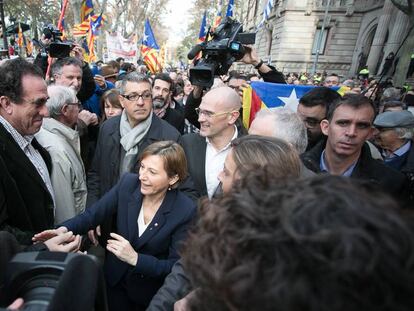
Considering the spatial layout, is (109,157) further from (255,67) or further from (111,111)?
(255,67)

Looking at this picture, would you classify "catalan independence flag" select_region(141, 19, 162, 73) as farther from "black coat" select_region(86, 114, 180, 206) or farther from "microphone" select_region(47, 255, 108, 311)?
"microphone" select_region(47, 255, 108, 311)

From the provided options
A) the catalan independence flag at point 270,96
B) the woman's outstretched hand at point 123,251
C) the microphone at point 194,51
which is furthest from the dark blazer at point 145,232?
the catalan independence flag at point 270,96

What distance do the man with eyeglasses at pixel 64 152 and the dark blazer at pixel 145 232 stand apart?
382mm

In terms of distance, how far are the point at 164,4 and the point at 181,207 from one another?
38756mm

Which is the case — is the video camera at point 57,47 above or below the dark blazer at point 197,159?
above

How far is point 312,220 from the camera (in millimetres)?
503

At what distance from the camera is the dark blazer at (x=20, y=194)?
5.23ft

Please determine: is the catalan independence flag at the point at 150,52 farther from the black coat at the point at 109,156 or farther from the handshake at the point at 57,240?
the handshake at the point at 57,240

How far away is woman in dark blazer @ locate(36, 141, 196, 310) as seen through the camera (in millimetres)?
1827

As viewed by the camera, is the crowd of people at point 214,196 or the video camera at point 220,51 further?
the video camera at point 220,51

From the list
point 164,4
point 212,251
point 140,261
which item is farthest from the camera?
point 164,4

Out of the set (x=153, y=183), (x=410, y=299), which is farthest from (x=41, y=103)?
(x=410, y=299)

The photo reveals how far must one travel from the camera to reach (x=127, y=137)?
2.63 meters

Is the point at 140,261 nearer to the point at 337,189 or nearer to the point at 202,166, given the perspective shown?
the point at 202,166
